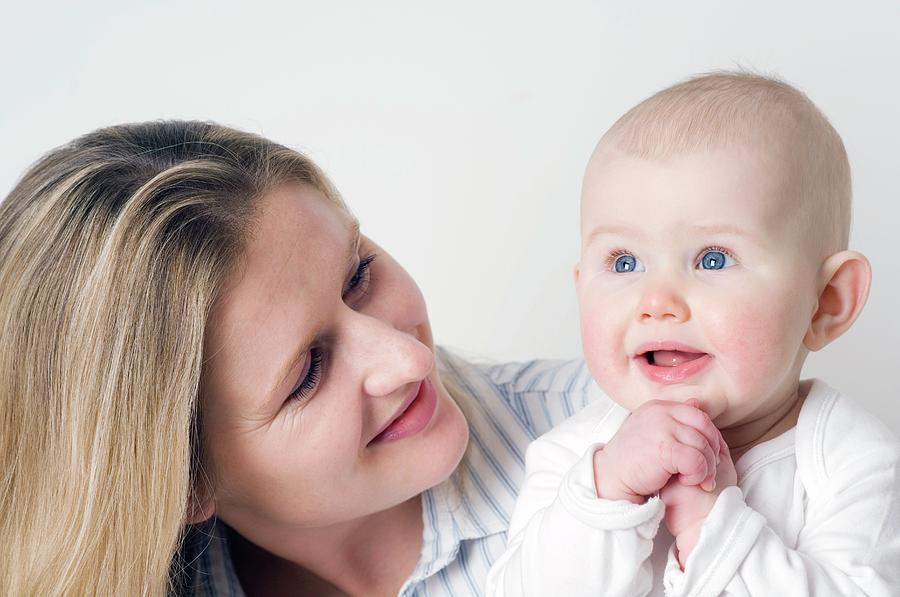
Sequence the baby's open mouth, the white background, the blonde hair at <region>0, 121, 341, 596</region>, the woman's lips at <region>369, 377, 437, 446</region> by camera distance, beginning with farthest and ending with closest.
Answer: the white background, the woman's lips at <region>369, 377, 437, 446</region>, the blonde hair at <region>0, 121, 341, 596</region>, the baby's open mouth

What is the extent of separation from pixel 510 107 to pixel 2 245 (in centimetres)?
196

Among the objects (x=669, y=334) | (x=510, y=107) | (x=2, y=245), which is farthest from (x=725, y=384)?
(x=510, y=107)

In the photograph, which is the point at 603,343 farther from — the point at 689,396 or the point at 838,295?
the point at 838,295

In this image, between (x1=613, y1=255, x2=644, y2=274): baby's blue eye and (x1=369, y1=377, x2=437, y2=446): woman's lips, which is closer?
(x1=613, y1=255, x2=644, y2=274): baby's blue eye

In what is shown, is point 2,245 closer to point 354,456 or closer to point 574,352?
point 354,456

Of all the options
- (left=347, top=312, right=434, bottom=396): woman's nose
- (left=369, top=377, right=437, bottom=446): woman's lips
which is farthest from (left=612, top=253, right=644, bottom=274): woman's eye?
(left=369, top=377, right=437, bottom=446): woman's lips

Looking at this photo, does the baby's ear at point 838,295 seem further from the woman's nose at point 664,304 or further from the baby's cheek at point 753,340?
the woman's nose at point 664,304

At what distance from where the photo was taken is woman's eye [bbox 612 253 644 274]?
6.06 ft

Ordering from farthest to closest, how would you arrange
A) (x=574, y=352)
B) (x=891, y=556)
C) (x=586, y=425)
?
(x=574, y=352)
(x=586, y=425)
(x=891, y=556)

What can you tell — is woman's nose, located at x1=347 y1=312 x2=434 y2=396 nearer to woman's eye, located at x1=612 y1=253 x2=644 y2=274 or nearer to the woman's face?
the woman's face

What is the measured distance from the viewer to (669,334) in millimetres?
1764

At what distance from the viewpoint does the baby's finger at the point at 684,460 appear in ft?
5.55

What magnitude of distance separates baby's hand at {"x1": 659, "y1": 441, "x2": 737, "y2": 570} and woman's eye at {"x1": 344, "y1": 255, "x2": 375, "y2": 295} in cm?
80

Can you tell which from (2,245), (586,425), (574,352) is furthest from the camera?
(574,352)
